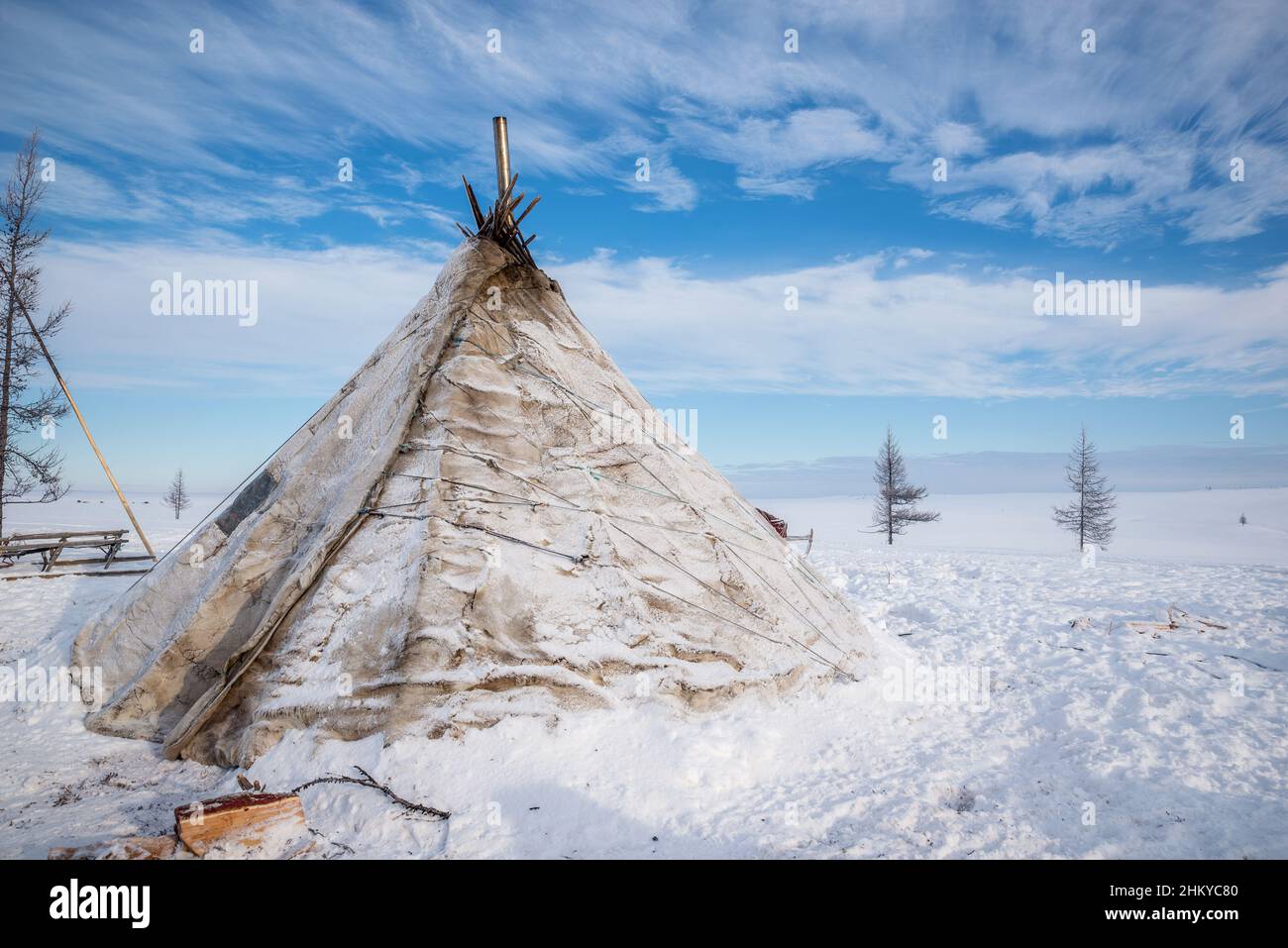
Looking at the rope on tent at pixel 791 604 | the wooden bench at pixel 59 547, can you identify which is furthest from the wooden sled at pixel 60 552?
the rope on tent at pixel 791 604

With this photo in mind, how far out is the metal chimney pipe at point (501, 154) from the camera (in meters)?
6.38

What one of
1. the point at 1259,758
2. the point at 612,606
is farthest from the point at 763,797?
the point at 1259,758

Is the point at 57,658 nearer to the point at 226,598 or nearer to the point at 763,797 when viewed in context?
the point at 226,598

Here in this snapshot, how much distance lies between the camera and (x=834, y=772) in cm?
445

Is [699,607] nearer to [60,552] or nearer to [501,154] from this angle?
[501,154]

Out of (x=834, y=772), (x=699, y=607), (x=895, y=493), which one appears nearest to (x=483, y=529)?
(x=699, y=607)

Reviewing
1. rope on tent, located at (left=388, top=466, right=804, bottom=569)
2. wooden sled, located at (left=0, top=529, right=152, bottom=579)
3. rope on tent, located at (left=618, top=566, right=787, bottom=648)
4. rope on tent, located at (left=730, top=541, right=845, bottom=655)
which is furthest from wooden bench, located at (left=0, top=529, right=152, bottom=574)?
rope on tent, located at (left=730, top=541, right=845, bottom=655)

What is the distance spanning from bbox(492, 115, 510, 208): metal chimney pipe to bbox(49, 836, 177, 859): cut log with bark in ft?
19.3

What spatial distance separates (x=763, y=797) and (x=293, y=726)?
3.34 meters

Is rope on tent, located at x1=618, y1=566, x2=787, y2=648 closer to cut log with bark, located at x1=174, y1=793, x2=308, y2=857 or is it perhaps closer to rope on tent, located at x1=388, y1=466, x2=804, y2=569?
rope on tent, located at x1=388, y1=466, x2=804, y2=569

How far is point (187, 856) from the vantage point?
3.12 metres

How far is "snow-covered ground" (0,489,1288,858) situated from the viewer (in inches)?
142

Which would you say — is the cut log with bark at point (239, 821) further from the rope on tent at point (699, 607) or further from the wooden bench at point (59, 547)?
the wooden bench at point (59, 547)
